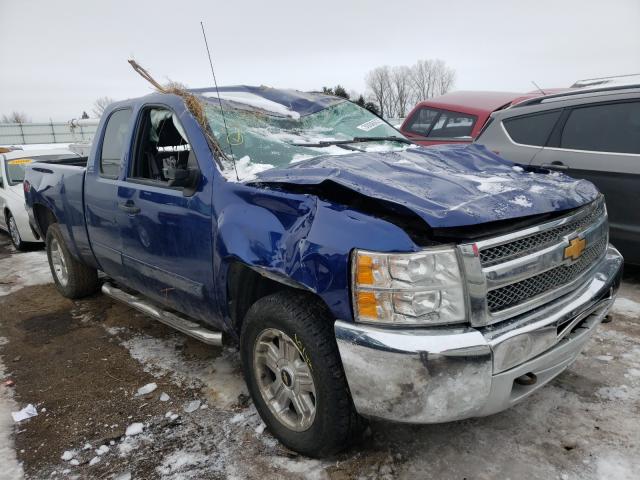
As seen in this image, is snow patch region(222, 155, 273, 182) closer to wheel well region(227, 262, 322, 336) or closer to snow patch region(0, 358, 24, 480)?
wheel well region(227, 262, 322, 336)

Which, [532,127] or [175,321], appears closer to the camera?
[175,321]

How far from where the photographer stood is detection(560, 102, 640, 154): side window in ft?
14.2

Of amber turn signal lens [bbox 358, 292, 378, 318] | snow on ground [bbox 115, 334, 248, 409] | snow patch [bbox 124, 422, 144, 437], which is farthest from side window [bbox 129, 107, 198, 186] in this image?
amber turn signal lens [bbox 358, 292, 378, 318]

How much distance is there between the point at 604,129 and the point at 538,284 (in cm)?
309

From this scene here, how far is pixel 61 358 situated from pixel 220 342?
1.67 metres

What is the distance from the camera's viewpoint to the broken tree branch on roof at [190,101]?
2.92 metres

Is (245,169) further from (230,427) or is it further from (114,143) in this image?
(114,143)

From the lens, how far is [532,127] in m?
5.11

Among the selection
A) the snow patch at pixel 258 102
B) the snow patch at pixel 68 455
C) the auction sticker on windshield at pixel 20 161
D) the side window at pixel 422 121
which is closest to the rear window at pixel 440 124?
the side window at pixel 422 121

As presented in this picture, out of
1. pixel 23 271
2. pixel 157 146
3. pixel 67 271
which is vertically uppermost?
pixel 157 146

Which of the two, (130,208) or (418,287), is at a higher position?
(130,208)

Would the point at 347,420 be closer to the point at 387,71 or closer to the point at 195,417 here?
the point at 195,417

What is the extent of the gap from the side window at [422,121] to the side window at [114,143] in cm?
497

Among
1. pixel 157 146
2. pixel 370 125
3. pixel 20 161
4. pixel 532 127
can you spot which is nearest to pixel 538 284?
pixel 370 125
